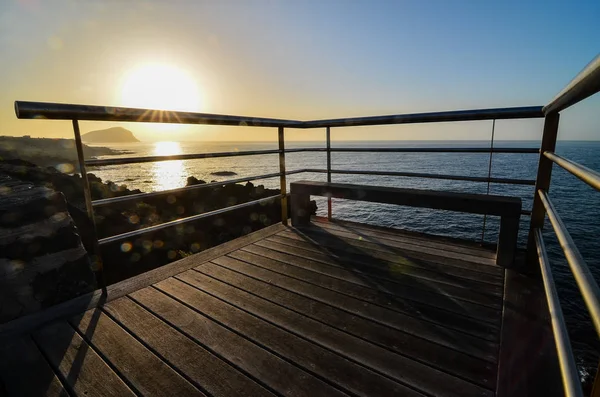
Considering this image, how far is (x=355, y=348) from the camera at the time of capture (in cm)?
131

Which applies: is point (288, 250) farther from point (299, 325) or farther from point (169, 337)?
point (169, 337)

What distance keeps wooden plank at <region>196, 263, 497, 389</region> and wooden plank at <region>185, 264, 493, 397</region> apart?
0.12 ft

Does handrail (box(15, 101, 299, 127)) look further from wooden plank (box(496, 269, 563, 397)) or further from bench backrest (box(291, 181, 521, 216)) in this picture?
wooden plank (box(496, 269, 563, 397))

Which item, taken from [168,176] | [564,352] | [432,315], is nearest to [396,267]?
[432,315]

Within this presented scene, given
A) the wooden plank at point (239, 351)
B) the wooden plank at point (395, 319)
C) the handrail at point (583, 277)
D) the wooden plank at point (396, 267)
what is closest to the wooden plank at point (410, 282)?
the wooden plank at point (396, 267)

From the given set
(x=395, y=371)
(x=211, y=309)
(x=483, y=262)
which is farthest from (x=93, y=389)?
(x=483, y=262)

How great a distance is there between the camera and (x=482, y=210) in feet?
6.73

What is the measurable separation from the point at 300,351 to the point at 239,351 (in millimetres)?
275

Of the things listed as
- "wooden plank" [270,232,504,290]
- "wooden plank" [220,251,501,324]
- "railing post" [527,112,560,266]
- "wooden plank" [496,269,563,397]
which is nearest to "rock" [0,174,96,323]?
"wooden plank" [220,251,501,324]

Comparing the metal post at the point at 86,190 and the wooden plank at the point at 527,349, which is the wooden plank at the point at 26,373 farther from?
the wooden plank at the point at 527,349

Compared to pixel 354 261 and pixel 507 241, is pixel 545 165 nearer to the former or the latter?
pixel 507 241

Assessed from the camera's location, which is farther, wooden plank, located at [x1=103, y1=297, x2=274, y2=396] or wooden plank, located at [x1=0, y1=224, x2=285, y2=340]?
wooden plank, located at [x1=0, y1=224, x2=285, y2=340]

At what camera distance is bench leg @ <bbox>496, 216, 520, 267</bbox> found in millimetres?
1974

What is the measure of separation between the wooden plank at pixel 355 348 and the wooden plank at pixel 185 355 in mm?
342
